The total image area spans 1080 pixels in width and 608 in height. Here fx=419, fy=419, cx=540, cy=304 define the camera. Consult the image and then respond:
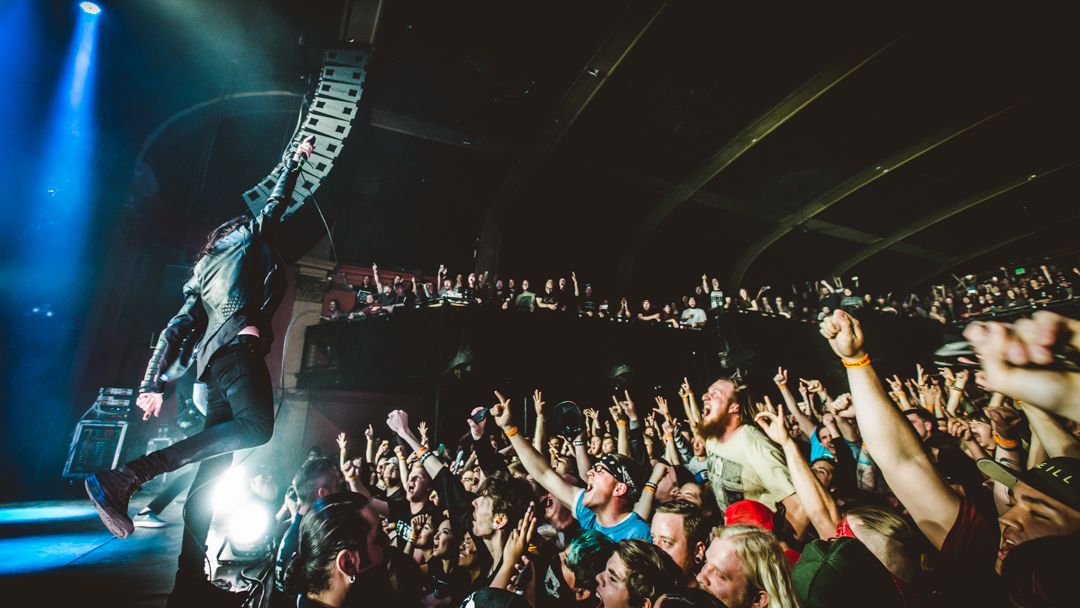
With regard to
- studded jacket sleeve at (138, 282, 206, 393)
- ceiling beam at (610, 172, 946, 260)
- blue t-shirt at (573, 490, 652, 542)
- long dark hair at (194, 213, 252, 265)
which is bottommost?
blue t-shirt at (573, 490, 652, 542)

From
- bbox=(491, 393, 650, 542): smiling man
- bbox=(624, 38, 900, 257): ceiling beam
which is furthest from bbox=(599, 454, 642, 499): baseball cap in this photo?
bbox=(624, 38, 900, 257): ceiling beam

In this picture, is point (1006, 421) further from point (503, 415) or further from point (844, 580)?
point (503, 415)

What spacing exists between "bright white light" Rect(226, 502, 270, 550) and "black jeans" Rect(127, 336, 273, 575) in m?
1.92

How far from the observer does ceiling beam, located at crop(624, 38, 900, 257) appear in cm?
871

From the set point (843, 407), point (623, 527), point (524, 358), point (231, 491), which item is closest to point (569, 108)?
point (524, 358)

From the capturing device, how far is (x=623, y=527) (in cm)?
275

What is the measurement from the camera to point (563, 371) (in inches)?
344

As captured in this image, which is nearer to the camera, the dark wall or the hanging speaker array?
the hanging speaker array

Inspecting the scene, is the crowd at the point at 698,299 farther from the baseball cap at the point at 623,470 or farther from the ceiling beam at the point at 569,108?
the baseball cap at the point at 623,470

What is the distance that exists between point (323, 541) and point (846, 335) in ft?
7.48

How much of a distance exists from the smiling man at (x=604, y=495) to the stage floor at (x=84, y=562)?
2.25 meters

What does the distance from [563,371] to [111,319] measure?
8323 mm

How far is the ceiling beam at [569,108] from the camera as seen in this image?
7543mm

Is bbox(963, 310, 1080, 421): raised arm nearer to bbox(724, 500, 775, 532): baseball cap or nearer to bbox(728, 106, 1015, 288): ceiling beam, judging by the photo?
bbox(724, 500, 775, 532): baseball cap
